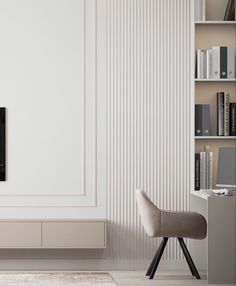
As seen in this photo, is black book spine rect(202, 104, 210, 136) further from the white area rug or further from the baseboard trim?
the white area rug

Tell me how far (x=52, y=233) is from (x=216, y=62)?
2.05 meters

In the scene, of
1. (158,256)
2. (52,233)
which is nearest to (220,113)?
(158,256)

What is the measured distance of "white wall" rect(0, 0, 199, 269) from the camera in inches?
256

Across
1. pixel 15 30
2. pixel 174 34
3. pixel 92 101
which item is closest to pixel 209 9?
pixel 174 34

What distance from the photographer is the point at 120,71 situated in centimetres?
653

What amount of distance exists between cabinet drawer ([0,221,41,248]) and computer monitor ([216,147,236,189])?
1.59 m

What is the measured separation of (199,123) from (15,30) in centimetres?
182

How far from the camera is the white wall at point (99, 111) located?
6.49 metres

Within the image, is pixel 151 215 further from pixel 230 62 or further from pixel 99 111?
pixel 230 62

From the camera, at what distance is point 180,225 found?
19.5ft

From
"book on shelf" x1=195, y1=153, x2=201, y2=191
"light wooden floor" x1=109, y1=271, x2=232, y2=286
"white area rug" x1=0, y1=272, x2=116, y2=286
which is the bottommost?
"light wooden floor" x1=109, y1=271, x2=232, y2=286

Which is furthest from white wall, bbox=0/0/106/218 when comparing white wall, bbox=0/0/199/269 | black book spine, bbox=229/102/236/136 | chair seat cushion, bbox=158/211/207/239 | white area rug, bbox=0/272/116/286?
black book spine, bbox=229/102/236/136

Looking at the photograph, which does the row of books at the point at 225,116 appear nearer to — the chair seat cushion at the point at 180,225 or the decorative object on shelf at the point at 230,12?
the decorative object on shelf at the point at 230,12

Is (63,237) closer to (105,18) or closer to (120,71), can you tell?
(120,71)
